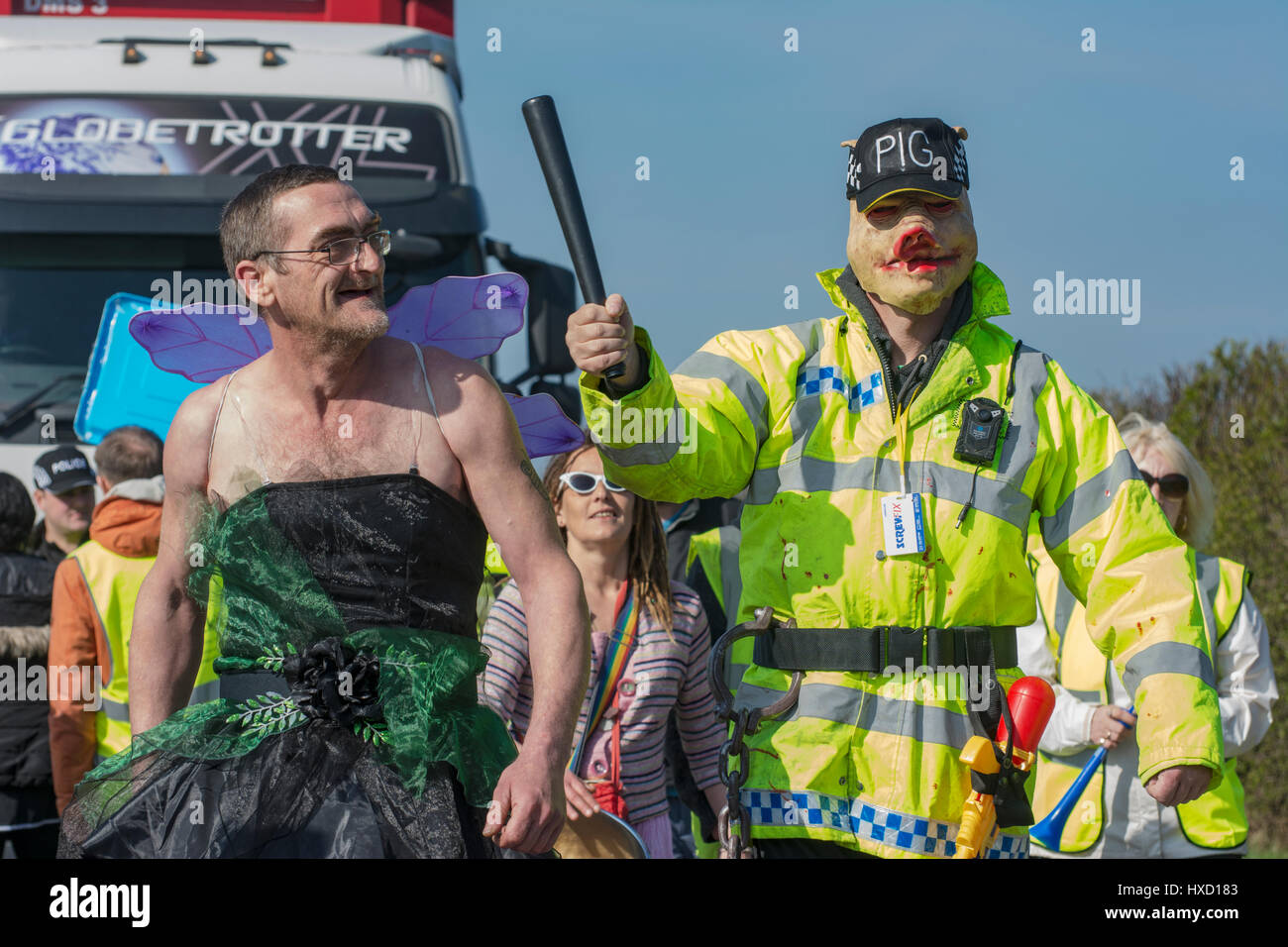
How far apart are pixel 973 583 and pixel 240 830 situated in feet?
4.76

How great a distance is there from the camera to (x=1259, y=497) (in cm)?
782

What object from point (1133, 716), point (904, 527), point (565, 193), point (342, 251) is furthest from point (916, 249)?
point (1133, 716)

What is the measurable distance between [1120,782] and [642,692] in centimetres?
141

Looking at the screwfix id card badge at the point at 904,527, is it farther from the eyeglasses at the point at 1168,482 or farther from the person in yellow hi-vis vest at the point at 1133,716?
the eyeglasses at the point at 1168,482

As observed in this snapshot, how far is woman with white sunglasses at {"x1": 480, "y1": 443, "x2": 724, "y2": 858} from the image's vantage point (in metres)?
4.32

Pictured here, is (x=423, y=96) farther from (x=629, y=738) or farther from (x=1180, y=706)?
(x=1180, y=706)

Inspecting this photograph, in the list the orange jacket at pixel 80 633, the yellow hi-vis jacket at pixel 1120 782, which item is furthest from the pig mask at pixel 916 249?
the orange jacket at pixel 80 633

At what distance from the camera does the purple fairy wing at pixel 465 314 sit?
3.39 m

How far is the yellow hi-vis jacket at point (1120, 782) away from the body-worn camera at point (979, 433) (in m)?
1.21

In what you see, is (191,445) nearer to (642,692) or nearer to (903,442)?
(903,442)

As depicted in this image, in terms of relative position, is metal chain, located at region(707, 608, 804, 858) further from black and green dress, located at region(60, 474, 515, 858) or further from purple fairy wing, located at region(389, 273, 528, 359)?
purple fairy wing, located at region(389, 273, 528, 359)

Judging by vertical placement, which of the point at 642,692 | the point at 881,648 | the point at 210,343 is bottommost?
the point at 642,692

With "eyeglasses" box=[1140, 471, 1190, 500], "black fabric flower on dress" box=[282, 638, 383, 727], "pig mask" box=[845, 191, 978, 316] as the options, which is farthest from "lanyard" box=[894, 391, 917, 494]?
"eyeglasses" box=[1140, 471, 1190, 500]
